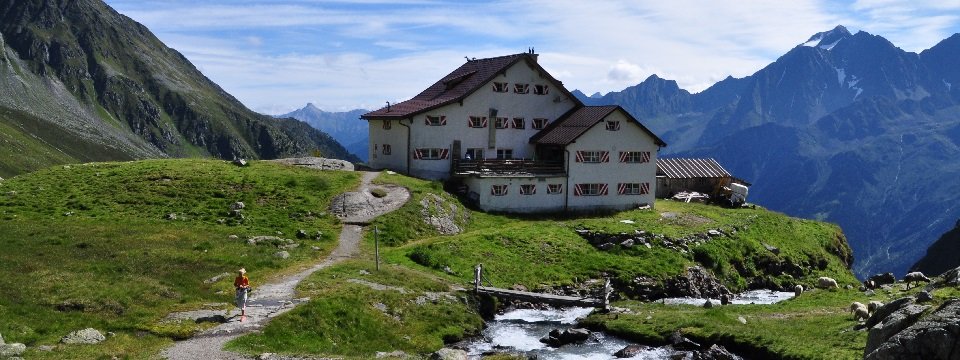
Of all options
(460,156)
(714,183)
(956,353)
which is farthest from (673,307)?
(714,183)

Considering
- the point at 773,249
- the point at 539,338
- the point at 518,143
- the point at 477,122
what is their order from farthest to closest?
the point at 518,143 < the point at 477,122 < the point at 773,249 < the point at 539,338

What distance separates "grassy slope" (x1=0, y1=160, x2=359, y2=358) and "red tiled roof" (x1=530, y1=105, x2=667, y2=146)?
759 inches

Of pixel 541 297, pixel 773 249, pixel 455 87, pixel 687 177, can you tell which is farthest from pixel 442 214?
pixel 687 177

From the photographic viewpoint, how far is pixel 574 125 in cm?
6425

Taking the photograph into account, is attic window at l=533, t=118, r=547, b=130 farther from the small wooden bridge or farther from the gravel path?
the small wooden bridge

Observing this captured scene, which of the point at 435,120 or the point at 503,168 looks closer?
the point at 503,168

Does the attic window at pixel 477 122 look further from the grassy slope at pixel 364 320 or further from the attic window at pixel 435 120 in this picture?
the grassy slope at pixel 364 320

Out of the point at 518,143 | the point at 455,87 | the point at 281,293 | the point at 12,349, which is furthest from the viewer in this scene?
the point at 455,87

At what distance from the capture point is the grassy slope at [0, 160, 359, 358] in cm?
2562

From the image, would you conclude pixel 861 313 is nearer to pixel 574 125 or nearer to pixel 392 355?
pixel 392 355

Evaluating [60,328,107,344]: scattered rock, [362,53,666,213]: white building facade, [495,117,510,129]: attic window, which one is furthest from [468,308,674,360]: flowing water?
[495,117,510,129]: attic window

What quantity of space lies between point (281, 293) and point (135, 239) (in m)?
11.5

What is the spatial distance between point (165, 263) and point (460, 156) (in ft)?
109

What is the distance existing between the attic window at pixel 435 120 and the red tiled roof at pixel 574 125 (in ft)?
30.7
